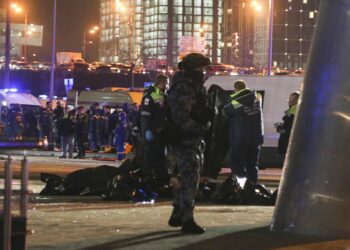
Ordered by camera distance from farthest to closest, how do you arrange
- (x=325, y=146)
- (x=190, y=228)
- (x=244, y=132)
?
(x=244, y=132)
(x=190, y=228)
(x=325, y=146)

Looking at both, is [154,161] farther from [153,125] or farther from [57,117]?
[57,117]

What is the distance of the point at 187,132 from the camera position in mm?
7574

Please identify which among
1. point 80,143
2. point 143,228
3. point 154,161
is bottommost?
point 80,143

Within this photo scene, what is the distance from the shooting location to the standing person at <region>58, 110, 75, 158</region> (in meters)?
23.9

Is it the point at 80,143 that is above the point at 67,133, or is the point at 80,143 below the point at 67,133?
below

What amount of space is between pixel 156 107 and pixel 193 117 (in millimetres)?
4842

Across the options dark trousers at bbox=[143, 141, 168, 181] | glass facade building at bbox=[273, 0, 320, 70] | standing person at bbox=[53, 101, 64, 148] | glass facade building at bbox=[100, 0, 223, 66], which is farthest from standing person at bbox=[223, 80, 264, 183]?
glass facade building at bbox=[100, 0, 223, 66]

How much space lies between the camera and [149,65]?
243 feet

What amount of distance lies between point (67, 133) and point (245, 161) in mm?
11805

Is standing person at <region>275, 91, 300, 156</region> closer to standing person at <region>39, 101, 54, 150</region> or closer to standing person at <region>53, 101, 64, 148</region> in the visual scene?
standing person at <region>53, 101, 64, 148</region>

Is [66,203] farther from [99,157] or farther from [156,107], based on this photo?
[99,157]

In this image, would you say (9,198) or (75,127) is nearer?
(9,198)

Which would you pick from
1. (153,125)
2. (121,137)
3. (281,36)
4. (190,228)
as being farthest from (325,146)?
(281,36)

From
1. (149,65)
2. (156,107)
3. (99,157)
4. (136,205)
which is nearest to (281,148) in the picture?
(156,107)
